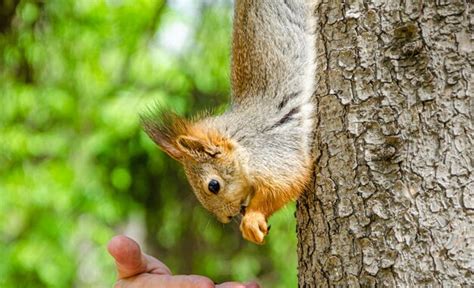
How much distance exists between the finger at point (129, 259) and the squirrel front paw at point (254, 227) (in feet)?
0.80

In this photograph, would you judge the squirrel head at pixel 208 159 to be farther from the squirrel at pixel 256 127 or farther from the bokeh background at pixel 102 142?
the bokeh background at pixel 102 142

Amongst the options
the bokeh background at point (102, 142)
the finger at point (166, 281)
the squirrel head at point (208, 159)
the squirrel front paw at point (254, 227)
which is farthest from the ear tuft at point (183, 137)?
the bokeh background at point (102, 142)

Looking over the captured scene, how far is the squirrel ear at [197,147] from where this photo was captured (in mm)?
1839

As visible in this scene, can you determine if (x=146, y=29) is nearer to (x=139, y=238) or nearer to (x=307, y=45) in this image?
(x=139, y=238)

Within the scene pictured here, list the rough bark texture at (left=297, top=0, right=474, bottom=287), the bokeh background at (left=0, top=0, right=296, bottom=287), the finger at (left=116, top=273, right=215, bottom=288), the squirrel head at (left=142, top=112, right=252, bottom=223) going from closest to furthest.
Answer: the rough bark texture at (left=297, top=0, right=474, bottom=287)
the finger at (left=116, top=273, right=215, bottom=288)
the squirrel head at (left=142, top=112, right=252, bottom=223)
the bokeh background at (left=0, top=0, right=296, bottom=287)

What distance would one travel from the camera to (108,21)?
179 inches

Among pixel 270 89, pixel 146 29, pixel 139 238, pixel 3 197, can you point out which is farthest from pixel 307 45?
pixel 139 238

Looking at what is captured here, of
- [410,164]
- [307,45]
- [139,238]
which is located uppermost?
[307,45]

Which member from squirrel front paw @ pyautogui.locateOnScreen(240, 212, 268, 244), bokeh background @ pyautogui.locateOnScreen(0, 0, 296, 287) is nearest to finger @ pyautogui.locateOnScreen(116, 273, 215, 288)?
squirrel front paw @ pyautogui.locateOnScreen(240, 212, 268, 244)

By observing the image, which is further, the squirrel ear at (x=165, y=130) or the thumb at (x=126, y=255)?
the squirrel ear at (x=165, y=130)

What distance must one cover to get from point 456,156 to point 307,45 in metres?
0.54

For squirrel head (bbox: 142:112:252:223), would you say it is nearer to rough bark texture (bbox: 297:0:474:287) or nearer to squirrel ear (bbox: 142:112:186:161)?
squirrel ear (bbox: 142:112:186:161)

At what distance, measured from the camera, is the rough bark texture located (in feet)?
4.46

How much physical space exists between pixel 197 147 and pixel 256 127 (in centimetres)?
15
